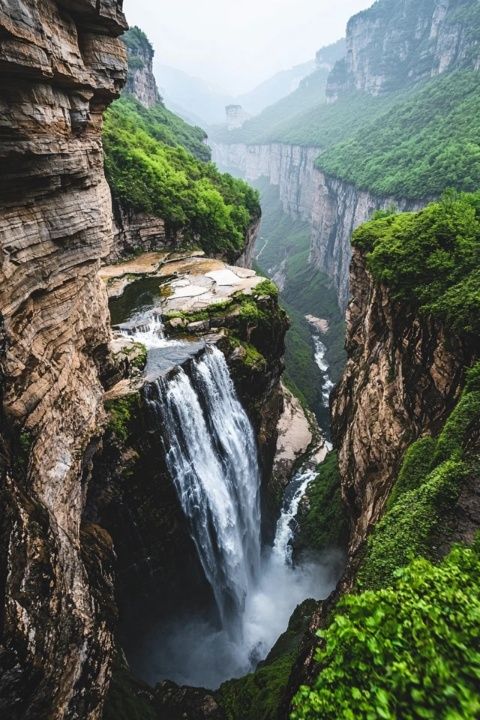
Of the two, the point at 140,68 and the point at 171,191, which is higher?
the point at 140,68

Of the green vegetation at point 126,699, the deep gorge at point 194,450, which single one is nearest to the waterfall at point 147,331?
the deep gorge at point 194,450

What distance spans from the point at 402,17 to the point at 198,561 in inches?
6022

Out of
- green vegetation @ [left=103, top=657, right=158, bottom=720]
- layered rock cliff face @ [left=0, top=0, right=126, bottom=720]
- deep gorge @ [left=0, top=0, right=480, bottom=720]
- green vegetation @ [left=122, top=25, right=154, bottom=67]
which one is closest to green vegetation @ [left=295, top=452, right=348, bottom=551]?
deep gorge @ [left=0, top=0, right=480, bottom=720]

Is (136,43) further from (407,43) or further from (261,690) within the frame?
(261,690)

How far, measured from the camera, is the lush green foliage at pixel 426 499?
8.82 m

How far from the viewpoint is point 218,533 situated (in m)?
20.6

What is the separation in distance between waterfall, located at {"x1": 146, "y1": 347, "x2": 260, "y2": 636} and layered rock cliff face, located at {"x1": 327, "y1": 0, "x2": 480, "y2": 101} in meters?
93.0

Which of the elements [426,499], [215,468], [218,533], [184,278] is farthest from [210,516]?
[184,278]

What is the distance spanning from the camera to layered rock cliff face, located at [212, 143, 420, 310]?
247ft

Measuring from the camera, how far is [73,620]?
30.4 feet

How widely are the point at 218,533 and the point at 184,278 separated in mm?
16204

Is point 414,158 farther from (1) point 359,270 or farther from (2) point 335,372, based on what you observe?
(1) point 359,270

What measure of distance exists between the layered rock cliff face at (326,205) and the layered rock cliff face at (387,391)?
30352 millimetres

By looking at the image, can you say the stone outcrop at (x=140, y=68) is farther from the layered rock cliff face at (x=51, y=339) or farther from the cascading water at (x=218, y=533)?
the layered rock cliff face at (x=51, y=339)
